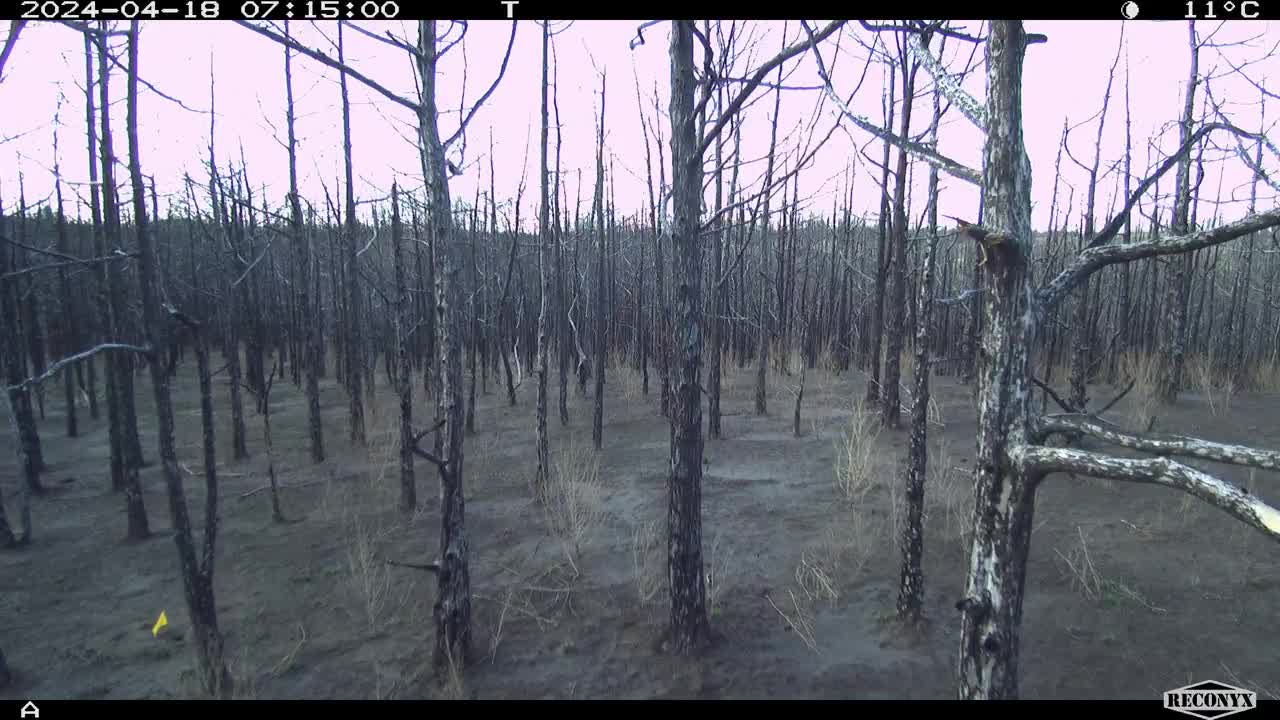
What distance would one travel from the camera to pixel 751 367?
53.5 feet

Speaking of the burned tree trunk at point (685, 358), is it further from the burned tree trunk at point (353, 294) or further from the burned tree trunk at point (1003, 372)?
the burned tree trunk at point (353, 294)

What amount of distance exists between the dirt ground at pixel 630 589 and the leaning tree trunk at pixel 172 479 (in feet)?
1.03

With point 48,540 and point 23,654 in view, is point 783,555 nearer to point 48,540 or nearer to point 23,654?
point 23,654

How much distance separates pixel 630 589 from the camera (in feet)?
16.1

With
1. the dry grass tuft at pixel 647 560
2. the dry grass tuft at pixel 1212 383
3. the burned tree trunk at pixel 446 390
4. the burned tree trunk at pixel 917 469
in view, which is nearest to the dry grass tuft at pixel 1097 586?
the burned tree trunk at pixel 917 469

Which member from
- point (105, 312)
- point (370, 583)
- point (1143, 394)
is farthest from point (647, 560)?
point (1143, 394)

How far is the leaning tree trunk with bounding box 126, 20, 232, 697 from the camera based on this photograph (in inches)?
136

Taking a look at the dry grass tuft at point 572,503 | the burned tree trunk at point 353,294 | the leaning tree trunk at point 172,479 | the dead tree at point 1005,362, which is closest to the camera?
the dead tree at point 1005,362

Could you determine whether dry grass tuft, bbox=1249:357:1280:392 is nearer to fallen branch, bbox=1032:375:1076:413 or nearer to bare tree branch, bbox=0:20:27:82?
fallen branch, bbox=1032:375:1076:413

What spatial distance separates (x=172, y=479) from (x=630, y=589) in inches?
120

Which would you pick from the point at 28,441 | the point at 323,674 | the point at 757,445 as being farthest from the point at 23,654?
the point at 757,445

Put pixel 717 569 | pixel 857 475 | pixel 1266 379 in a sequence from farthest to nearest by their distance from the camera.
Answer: pixel 1266 379
pixel 857 475
pixel 717 569

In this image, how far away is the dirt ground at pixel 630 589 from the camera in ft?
12.5

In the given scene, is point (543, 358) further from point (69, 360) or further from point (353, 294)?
point (69, 360)
